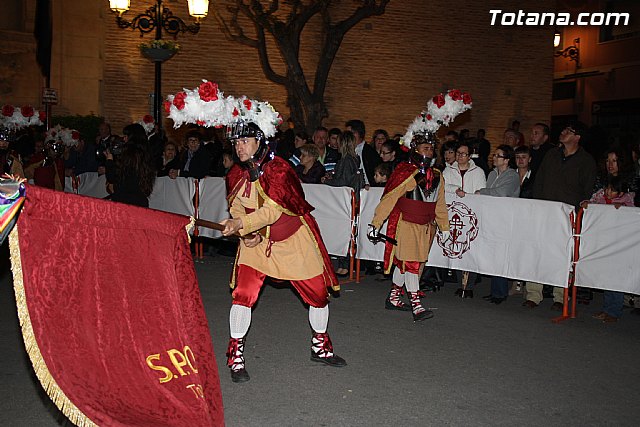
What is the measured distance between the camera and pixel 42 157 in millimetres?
12594

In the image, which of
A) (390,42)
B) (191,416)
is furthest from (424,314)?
(390,42)

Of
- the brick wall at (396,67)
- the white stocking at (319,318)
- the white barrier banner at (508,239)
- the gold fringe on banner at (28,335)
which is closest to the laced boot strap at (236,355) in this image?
the white stocking at (319,318)

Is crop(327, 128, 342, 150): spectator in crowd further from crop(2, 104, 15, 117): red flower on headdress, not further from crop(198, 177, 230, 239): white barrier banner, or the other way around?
crop(2, 104, 15, 117): red flower on headdress

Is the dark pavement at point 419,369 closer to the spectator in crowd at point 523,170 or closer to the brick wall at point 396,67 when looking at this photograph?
the spectator in crowd at point 523,170

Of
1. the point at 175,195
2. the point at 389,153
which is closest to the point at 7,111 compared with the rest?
the point at 175,195

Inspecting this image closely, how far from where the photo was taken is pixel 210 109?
579 cm

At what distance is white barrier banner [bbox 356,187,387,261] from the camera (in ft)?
33.2

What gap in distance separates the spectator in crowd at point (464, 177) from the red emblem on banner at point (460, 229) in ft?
1.23

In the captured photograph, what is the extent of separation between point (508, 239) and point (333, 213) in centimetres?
260

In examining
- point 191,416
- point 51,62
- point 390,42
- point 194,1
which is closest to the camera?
point 191,416

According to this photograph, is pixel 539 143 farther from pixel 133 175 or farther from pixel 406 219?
pixel 133 175

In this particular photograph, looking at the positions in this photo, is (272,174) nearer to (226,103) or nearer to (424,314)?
(226,103)

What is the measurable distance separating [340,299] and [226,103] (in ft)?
13.5

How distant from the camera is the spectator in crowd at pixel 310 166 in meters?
10.9
